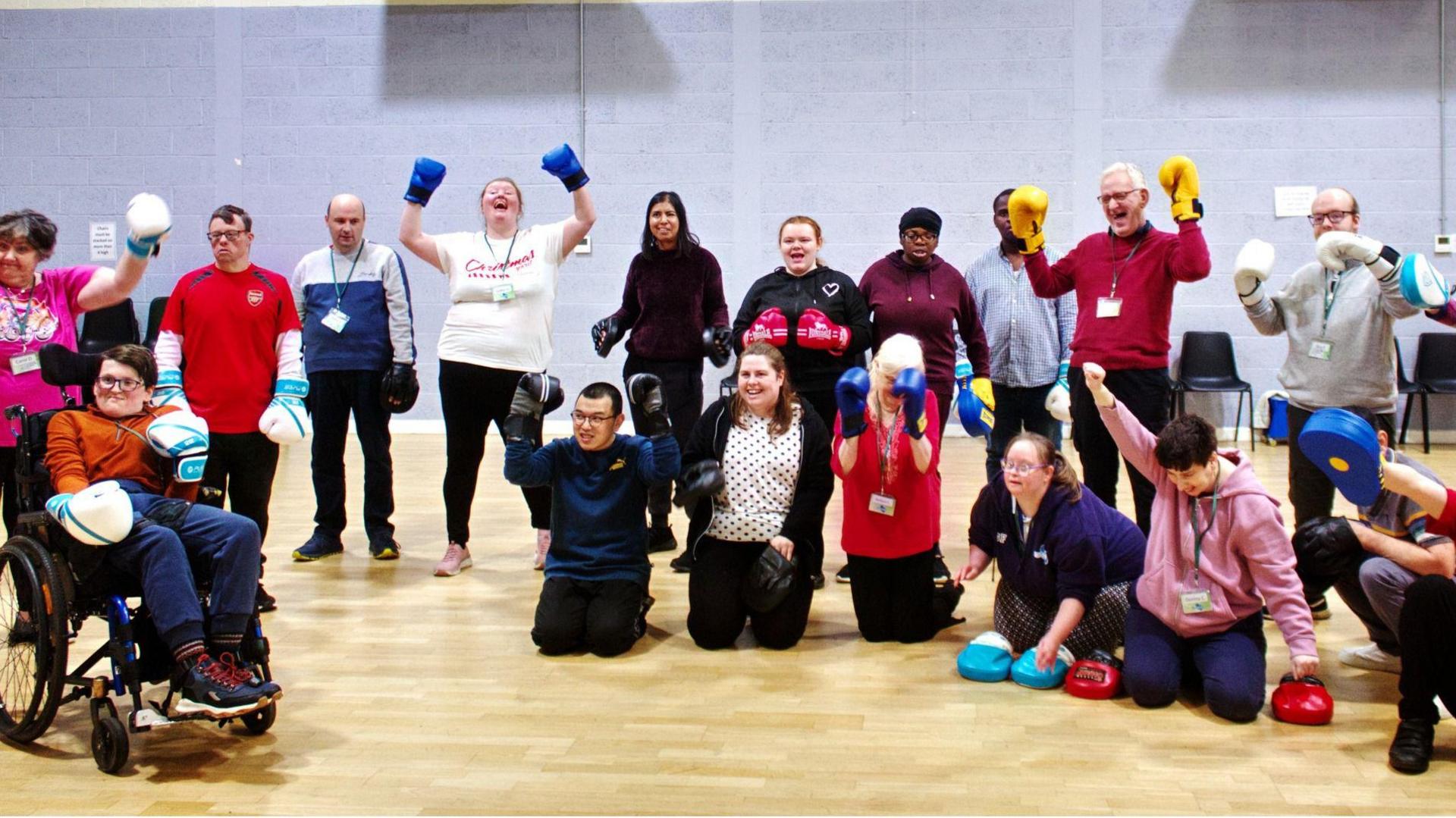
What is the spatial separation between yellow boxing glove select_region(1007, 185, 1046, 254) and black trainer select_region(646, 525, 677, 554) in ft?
6.07

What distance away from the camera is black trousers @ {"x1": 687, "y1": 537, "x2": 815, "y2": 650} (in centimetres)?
355

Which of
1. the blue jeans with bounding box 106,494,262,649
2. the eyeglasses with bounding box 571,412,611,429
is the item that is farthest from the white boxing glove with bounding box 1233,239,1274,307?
the blue jeans with bounding box 106,494,262,649

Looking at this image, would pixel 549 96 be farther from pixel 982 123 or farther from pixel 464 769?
pixel 464 769

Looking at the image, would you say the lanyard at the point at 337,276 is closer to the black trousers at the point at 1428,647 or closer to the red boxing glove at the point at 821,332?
the red boxing glove at the point at 821,332

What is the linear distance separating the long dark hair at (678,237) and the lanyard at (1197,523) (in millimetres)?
2171

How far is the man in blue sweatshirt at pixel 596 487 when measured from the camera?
3547mm

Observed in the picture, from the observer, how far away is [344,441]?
470 centimetres

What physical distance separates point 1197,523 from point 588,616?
164 cm

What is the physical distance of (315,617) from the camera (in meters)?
3.89

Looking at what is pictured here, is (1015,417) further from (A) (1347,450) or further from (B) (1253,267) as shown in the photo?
(A) (1347,450)

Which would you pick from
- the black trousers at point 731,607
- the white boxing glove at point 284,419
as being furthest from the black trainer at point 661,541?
the white boxing glove at point 284,419

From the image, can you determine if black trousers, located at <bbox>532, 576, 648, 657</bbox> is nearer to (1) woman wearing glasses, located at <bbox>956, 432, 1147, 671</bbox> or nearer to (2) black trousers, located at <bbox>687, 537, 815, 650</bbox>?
(2) black trousers, located at <bbox>687, 537, 815, 650</bbox>

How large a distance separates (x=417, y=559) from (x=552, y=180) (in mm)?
4381

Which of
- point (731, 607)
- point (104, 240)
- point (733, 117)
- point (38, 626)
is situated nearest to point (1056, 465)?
point (731, 607)
